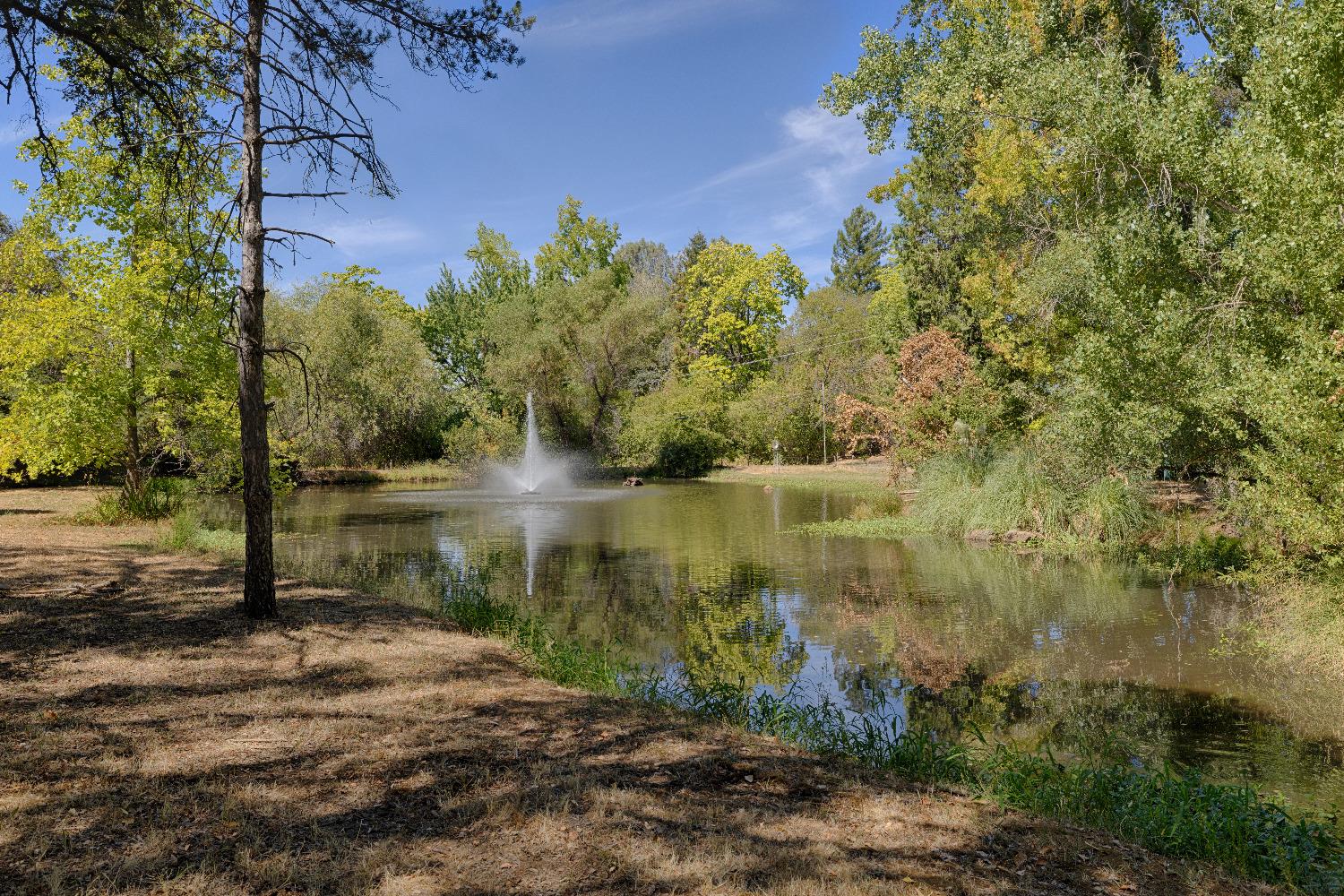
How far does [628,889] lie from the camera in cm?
326

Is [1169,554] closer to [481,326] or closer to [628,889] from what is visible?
[628,889]

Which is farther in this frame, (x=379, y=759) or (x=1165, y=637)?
(x=1165, y=637)

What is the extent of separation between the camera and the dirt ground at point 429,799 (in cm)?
334

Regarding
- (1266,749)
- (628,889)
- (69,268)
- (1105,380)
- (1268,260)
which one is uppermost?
(69,268)

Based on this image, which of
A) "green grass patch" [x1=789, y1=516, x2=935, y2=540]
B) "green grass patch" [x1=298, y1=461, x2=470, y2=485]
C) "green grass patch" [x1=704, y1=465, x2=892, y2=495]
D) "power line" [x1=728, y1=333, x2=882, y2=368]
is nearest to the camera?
"green grass patch" [x1=789, y1=516, x2=935, y2=540]

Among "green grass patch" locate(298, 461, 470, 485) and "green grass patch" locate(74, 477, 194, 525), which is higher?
"green grass patch" locate(74, 477, 194, 525)

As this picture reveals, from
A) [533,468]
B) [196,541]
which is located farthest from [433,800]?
[533,468]

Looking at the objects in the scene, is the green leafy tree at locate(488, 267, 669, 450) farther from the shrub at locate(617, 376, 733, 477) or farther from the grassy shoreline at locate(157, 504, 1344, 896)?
the grassy shoreline at locate(157, 504, 1344, 896)

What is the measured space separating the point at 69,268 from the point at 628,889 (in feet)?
50.6

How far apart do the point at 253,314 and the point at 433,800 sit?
19.0 ft

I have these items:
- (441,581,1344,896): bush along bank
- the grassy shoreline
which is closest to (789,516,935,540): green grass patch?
the grassy shoreline

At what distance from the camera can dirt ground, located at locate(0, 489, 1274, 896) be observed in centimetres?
334

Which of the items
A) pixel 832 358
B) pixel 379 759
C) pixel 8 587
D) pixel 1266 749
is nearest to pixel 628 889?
pixel 379 759

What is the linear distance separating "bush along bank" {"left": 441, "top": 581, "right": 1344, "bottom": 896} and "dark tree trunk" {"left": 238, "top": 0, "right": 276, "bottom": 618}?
10.6 feet
